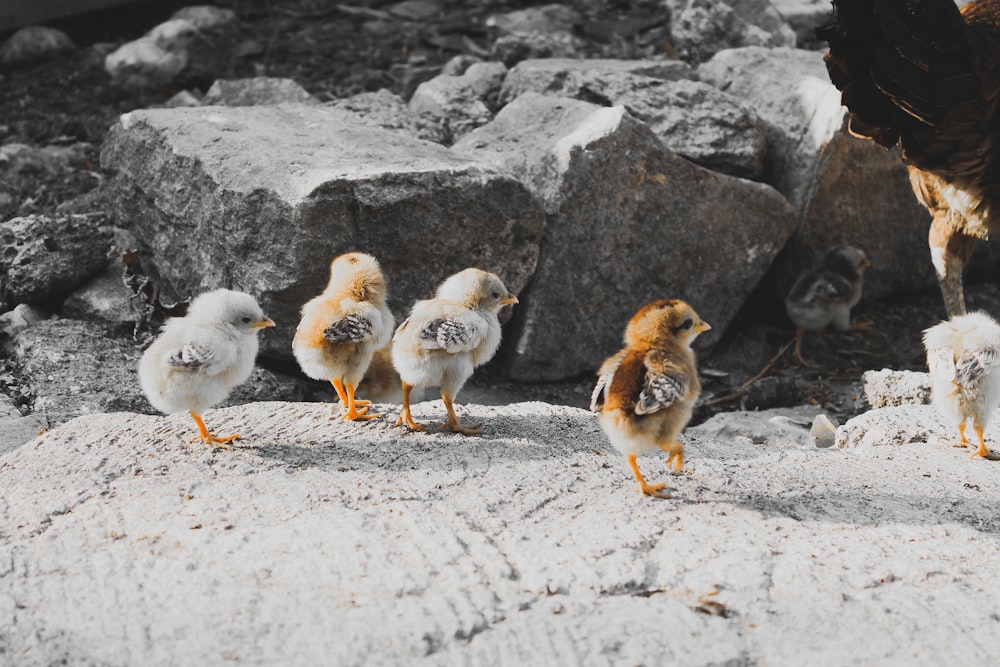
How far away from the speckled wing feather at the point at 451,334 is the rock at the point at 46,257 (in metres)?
2.56

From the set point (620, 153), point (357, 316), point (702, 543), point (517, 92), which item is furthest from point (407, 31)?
point (702, 543)

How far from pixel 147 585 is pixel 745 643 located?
1540 millimetres

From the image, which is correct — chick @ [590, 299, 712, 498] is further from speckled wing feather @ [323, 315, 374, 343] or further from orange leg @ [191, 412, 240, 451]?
orange leg @ [191, 412, 240, 451]

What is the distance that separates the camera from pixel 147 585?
9.00ft

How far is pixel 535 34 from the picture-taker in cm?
799

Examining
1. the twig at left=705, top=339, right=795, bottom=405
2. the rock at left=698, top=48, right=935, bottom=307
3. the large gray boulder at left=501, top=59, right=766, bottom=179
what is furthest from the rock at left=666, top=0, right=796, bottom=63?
the twig at left=705, top=339, right=795, bottom=405

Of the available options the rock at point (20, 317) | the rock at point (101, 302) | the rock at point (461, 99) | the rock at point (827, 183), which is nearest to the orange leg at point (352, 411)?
the rock at point (101, 302)

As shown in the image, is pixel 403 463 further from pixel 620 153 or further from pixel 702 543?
pixel 620 153

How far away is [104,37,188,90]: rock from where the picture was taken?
813cm

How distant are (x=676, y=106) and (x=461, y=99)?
139 cm

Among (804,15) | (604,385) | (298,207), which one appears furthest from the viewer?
(804,15)

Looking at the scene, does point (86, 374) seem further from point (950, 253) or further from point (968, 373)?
point (950, 253)

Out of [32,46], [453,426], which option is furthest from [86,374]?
[32,46]

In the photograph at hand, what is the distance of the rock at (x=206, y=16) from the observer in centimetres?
890
